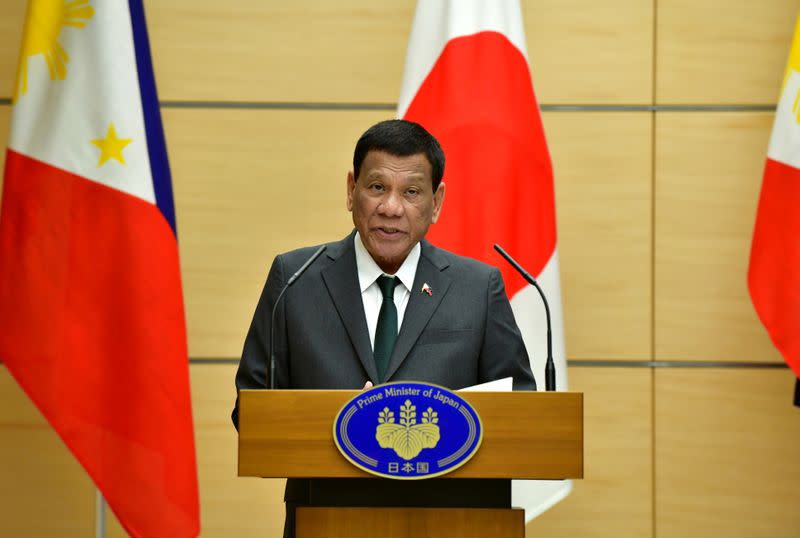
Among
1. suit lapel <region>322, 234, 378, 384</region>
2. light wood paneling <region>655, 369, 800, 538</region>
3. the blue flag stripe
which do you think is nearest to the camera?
suit lapel <region>322, 234, 378, 384</region>

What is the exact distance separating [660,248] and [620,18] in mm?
869

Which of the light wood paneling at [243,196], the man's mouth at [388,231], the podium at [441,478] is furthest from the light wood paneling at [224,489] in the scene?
the podium at [441,478]

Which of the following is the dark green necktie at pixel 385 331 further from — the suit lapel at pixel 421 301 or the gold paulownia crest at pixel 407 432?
the gold paulownia crest at pixel 407 432

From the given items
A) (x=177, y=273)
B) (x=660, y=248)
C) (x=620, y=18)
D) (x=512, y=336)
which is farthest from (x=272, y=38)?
(x=512, y=336)

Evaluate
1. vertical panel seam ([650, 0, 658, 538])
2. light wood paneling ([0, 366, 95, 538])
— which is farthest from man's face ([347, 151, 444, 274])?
light wood paneling ([0, 366, 95, 538])

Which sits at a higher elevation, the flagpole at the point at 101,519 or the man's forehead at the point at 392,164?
the man's forehead at the point at 392,164

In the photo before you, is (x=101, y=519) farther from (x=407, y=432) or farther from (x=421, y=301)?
(x=407, y=432)

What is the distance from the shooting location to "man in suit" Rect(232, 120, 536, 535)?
203cm

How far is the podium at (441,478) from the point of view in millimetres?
1673

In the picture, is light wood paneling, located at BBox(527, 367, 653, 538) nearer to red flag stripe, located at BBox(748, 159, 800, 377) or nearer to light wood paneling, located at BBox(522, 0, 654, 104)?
red flag stripe, located at BBox(748, 159, 800, 377)

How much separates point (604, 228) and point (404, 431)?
2.22 m

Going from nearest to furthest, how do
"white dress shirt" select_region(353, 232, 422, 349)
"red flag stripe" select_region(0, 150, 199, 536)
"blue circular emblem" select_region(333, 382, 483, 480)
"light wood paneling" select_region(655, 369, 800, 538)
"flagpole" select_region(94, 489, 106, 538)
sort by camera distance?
1. "blue circular emblem" select_region(333, 382, 483, 480)
2. "white dress shirt" select_region(353, 232, 422, 349)
3. "red flag stripe" select_region(0, 150, 199, 536)
4. "flagpole" select_region(94, 489, 106, 538)
5. "light wood paneling" select_region(655, 369, 800, 538)

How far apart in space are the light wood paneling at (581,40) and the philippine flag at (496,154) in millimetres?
→ 343

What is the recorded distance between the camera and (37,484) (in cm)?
366
